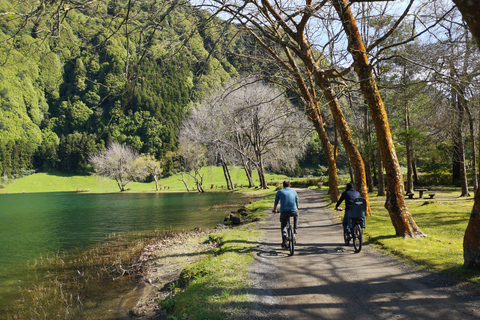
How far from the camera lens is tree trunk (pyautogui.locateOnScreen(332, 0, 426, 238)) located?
348 inches

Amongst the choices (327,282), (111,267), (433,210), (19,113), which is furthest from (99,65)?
(19,113)

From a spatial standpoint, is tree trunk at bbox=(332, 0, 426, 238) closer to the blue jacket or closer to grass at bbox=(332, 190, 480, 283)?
grass at bbox=(332, 190, 480, 283)

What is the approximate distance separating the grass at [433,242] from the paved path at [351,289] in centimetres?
42

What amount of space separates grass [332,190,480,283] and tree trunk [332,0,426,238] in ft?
1.49

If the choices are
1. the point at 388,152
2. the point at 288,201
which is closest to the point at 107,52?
the point at 288,201

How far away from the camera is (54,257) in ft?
40.7

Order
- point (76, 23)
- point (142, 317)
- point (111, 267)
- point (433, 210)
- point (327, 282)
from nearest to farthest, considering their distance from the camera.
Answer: point (76, 23) → point (327, 282) → point (142, 317) → point (111, 267) → point (433, 210)

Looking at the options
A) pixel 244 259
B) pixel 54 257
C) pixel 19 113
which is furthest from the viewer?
pixel 19 113

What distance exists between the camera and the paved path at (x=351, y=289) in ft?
15.1

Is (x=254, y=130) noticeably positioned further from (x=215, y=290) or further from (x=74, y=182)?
(x=74, y=182)

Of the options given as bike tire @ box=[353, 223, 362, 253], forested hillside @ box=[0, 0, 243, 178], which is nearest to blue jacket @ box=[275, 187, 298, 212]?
bike tire @ box=[353, 223, 362, 253]

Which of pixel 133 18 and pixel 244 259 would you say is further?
pixel 244 259

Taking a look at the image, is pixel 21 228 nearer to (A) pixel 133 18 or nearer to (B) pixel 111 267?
(B) pixel 111 267

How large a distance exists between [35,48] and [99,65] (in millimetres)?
1428
